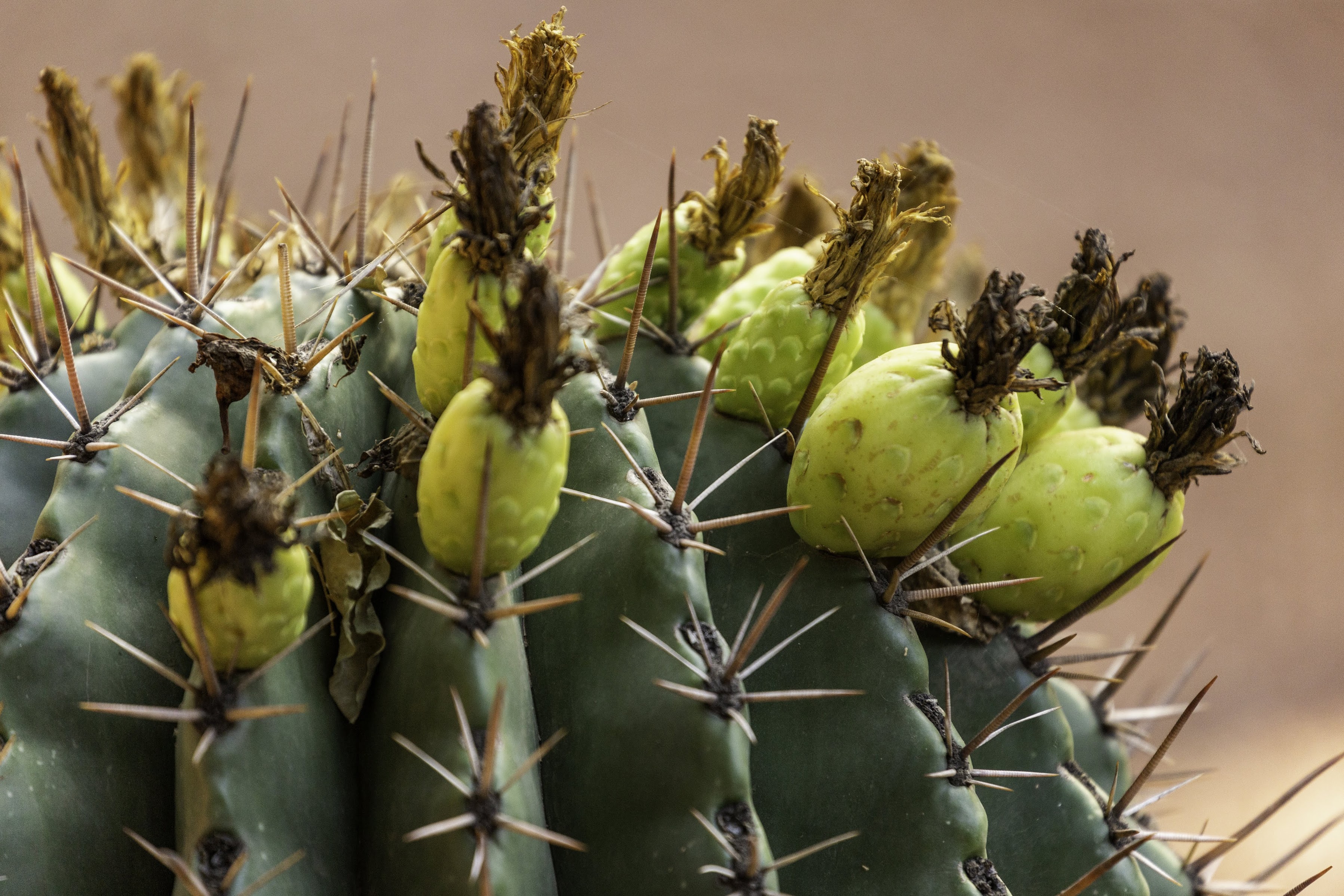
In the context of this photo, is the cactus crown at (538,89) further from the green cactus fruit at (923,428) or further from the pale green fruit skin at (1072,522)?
the pale green fruit skin at (1072,522)

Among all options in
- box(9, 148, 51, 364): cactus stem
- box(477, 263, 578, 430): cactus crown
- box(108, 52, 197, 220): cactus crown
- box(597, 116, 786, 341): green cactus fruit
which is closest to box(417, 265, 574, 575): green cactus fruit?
box(477, 263, 578, 430): cactus crown

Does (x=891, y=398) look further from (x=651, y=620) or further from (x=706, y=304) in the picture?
(x=706, y=304)

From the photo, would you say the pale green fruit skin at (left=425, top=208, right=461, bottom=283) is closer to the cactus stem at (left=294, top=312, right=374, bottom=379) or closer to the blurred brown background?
the cactus stem at (left=294, top=312, right=374, bottom=379)

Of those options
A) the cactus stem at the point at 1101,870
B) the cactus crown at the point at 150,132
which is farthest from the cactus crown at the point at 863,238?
the cactus crown at the point at 150,132

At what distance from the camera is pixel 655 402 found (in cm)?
93

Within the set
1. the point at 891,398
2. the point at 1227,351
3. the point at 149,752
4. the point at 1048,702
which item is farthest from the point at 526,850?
the point at 1227,351

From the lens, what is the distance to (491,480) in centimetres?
68

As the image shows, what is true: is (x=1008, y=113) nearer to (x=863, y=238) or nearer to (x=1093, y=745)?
(x=1093, y=745)

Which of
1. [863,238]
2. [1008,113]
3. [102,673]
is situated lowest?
[102,673]

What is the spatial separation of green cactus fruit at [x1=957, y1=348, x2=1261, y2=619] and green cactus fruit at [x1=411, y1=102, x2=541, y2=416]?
0.53 metres

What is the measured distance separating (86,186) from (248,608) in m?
1.00

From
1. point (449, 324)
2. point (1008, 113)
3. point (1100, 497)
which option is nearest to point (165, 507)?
point (449, 324)

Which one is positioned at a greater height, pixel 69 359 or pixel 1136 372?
pixel 1136 372

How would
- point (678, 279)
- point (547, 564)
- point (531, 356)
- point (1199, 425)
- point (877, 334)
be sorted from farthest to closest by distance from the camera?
point (877, 334) → point (678, 279) → point (1199, 425) → point (547, 564) → point (531, 356)
